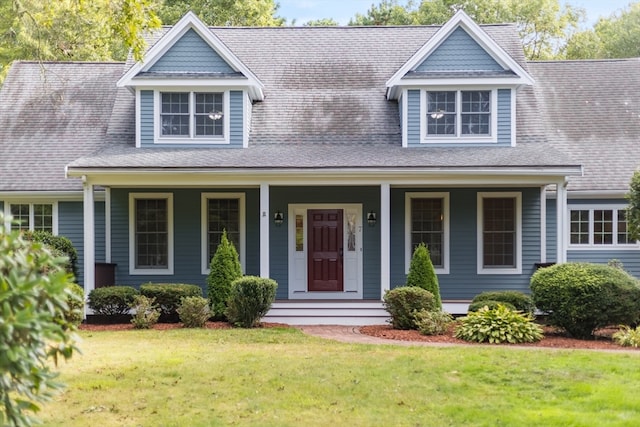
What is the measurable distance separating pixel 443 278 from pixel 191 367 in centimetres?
902

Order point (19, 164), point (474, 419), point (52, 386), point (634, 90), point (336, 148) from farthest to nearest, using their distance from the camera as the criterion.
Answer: point (634, 90) → point (19, 164) → point (336, 148) → point (474, 419) → point (52, 386)

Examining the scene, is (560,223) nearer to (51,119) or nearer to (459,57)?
(459,57)

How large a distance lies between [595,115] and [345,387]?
45.7ft

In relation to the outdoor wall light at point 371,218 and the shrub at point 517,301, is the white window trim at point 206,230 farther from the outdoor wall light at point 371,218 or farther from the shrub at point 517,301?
the shrub at point 517,301

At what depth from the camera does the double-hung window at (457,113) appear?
59.2 feet

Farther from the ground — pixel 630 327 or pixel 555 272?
pixel 555 272

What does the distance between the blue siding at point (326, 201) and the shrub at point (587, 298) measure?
201 inches

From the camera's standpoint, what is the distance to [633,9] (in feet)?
127

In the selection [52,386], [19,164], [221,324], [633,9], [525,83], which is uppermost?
[633,9]

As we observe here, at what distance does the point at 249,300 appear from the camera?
14719mm

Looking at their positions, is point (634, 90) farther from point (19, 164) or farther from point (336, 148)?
point (19, 164)

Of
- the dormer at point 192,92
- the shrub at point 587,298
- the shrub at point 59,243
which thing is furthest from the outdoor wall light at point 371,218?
the shrub at point 59,243

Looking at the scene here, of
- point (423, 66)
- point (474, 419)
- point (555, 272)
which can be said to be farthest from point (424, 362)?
point (423, 66)

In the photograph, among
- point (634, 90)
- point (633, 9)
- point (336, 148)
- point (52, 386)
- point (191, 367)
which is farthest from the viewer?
point (633, 9)
